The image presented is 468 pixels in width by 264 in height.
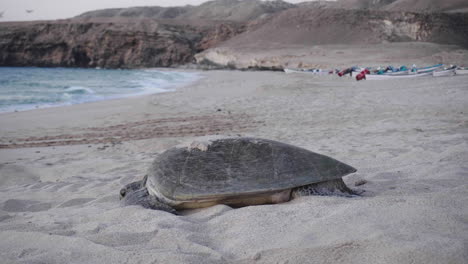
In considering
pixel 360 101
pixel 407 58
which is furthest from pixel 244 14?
pixel 360 101

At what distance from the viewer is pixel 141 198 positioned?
140 inches

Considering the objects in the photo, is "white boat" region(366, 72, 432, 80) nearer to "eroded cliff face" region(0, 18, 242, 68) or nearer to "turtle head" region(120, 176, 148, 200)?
"turtle head" region(120, 176, 148, 200)

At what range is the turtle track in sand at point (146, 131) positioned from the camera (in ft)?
25.6

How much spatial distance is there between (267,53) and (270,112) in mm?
34340

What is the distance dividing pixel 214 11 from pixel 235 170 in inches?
5624

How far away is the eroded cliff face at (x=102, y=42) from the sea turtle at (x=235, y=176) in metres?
61.5

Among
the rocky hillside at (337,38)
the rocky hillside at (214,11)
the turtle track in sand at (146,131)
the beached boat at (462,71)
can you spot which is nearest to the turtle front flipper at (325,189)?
the turtle track in sand at (146,131)

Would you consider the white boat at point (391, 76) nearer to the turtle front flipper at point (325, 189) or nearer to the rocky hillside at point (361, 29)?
the turtle front flipper at point (325, 189)

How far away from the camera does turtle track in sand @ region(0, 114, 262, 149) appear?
780 centimetres

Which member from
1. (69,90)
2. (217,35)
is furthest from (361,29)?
(69,90)

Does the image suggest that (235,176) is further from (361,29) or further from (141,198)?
(361,29)

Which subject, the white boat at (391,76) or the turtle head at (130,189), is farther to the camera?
the white boat at (391,76)

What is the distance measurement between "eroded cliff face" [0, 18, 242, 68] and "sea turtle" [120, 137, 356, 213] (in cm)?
6145

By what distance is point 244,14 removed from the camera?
122750 millimetres
